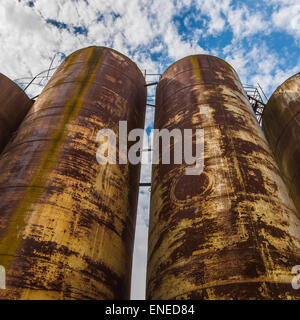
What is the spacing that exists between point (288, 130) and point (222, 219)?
5432 millimetres

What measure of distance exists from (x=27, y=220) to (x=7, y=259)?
64 cm

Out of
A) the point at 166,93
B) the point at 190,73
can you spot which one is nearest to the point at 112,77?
the point at 166,93

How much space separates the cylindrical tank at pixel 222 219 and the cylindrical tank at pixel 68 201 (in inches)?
32.4

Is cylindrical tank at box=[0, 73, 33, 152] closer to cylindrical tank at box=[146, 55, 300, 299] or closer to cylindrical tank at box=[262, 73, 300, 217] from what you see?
cylindrical tank at box=[146, 55, 300, 299]

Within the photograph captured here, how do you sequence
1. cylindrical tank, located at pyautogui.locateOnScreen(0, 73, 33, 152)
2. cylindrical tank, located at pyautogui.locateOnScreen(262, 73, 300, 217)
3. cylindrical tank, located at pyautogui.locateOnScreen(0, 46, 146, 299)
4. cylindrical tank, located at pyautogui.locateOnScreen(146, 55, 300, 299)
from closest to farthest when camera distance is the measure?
cylindrical tank, located at pyautogui.locateOnScreen(146, 55, 300, 299), cylindrical tank, located at pyautogui.locateOnScreen(0, 46, 146, 299), cylindrical tank, located at pyautogui.locateOnScreen(262, 73, 300, 217), cylindrical tank, located at pyautogui.locateOnScreen(0, 73, 33, 152)

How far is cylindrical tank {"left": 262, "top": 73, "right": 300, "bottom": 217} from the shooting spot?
760cm

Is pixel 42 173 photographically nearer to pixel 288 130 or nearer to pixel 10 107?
pixel 10 107

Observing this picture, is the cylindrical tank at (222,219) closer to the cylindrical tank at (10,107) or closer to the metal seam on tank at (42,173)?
the metal seam on tank at (42,173)

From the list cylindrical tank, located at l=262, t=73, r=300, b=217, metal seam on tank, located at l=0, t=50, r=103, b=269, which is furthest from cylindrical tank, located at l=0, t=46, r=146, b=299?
cylindrical tank, located at l=262, t=73, r=300, b=217

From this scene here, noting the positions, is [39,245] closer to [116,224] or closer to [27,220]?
[27,220]

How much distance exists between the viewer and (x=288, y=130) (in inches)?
313

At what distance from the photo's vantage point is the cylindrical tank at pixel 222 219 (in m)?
3.43

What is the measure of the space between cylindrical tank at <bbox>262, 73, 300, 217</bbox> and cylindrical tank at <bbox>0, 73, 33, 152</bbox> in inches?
343

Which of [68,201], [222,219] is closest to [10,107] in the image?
[68,201]
